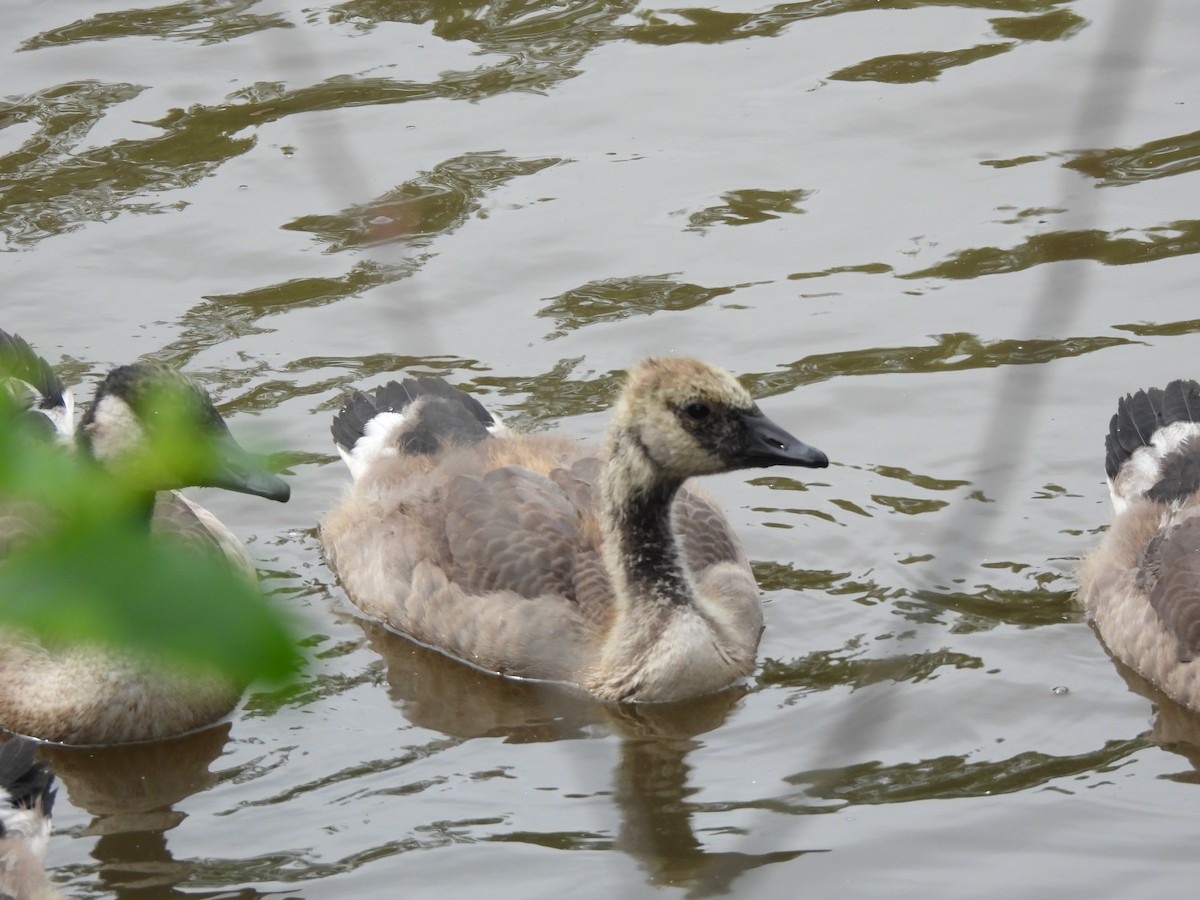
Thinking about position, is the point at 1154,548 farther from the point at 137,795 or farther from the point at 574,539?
the point at 137,795

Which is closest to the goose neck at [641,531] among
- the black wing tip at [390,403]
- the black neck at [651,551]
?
the black neck at [651,551]

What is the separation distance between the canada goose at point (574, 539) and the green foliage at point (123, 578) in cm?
609

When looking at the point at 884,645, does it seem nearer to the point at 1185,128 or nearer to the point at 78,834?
the point at 78,834

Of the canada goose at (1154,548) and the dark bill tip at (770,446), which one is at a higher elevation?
the dark bill tip at (770,446)

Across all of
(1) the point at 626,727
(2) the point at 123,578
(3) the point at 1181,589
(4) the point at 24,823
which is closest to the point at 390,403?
(1) the point at 626,727

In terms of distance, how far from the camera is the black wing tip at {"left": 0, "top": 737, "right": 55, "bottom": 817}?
6363 mm

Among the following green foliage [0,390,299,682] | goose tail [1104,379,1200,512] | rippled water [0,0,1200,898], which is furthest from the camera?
goose tail [1104,379,1200,512]

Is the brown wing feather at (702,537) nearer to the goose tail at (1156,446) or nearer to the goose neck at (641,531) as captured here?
→ the goose neck at (641,531)

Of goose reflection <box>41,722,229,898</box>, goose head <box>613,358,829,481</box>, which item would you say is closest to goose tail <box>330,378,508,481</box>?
goose head <box>613,358,829,481</box>

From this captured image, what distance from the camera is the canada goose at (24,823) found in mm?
5783

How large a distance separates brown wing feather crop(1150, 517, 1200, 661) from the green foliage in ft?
22.5

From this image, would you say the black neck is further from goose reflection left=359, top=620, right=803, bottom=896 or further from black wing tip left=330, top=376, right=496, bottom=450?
black wing tip left=330, top=376, right=496, bottom=450

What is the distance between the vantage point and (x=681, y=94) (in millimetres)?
13078

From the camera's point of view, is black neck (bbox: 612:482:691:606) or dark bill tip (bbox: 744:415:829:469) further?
black neck (bbox: 612:482:691:606)
